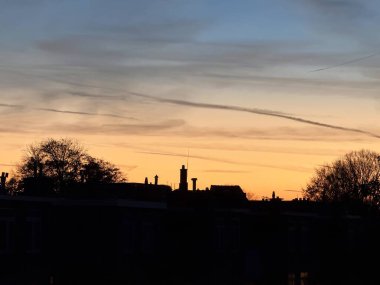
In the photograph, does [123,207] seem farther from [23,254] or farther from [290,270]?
[290,270]

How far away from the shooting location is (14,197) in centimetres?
4306

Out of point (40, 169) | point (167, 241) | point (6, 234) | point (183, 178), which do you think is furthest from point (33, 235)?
point (40, 169)

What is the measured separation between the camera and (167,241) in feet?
173

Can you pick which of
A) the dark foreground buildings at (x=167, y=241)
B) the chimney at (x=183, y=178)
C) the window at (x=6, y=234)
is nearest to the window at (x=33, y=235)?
the dark foreground buildings at (x=167, y=241)

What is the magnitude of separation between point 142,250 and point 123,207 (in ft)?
11.6

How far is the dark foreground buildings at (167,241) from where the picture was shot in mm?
45312

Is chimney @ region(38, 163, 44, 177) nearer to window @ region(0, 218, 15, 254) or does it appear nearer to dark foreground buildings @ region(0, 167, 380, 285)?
dark foreground buildings @ region(0, 167, 380, 285)

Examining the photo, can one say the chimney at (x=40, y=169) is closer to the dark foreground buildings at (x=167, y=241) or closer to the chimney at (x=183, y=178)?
the chimney at (x=183, y=178)

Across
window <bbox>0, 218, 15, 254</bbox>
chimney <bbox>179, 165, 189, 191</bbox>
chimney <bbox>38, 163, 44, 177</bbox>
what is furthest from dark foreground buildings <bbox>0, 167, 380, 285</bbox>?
chimney <bbox>38, 163, 44, 177</bbox>

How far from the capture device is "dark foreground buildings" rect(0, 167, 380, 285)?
1784 inches

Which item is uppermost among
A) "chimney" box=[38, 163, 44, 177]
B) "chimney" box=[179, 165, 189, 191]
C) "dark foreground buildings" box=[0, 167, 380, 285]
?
"chimney" box=[38, 163, 44, 177]

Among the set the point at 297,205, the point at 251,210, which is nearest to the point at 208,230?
the point at 251,210

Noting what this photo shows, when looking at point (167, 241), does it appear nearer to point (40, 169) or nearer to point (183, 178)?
point (183, 178)

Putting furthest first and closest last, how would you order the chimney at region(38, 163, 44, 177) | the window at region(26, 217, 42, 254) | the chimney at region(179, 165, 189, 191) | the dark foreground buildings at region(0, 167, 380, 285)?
the chimney at region(38, 163, 44, 177) < the chimney at region(179, 165, 189, 191) < the dark foreground buildings at region(0, 167, 380, 285) < the window at region(26, 217, 42, 254)
